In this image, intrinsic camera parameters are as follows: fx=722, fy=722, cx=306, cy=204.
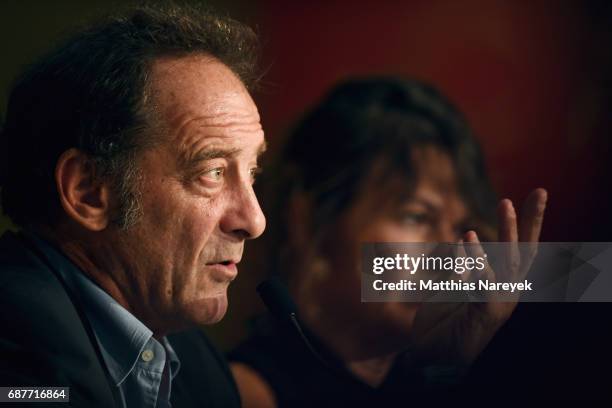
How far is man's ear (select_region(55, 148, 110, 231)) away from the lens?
3.30ft

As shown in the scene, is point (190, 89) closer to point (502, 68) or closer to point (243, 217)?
point (243, 217)

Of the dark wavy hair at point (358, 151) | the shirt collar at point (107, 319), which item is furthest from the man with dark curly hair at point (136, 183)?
the dark wavy hair at point (358, 151)

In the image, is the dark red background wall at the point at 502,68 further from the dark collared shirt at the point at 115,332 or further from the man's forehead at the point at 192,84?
the dark collared shirt at the point at 115,332

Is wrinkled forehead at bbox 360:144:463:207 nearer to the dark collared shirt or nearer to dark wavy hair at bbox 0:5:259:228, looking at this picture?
dark wavy hair at bbox 0:5:259:228

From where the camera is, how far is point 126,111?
1.00 metres

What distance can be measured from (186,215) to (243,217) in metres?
0.08

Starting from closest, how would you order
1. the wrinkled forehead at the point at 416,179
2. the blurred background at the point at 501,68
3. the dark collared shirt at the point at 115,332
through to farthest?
the dark collared shirt at the point at 115,332
the wrinkled forehead at the point at 416,179
the blurred background at the point at 501,68

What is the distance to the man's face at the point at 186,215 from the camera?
1018 millimetres

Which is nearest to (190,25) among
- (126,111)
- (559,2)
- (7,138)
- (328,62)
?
(126,111)

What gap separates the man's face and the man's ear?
1.6 inches

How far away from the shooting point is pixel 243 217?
103cm

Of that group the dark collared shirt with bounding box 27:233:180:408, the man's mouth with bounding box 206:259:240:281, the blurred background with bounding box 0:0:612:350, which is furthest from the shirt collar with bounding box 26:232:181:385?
the blurred background with bounding box 0:0:612:350

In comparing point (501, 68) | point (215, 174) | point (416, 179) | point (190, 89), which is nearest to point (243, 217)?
point (215, 174)

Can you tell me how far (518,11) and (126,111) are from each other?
1809 millimetres
